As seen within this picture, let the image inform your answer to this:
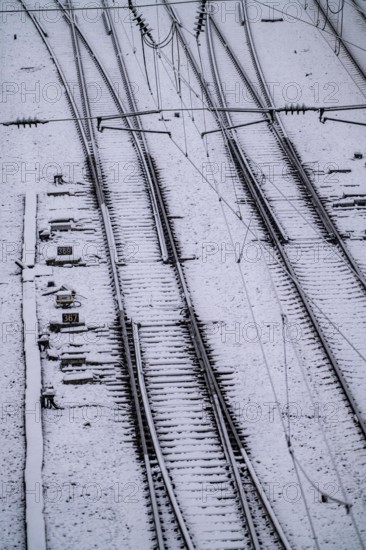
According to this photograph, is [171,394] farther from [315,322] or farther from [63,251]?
[63,251]

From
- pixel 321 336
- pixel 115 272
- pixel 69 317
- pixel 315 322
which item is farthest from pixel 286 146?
pixel 69 317

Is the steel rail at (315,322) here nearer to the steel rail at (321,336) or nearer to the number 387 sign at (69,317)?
the steel rail at (321,336)

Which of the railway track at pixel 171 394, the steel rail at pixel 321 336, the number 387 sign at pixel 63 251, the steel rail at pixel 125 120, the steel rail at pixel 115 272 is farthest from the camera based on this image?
the steel rail at pixel 125 120

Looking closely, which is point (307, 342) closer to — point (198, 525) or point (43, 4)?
point (198, 525)

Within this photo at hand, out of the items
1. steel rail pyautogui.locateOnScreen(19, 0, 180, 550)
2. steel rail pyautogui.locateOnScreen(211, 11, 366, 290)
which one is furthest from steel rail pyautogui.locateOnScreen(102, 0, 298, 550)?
steel rail pyautogui.locateOnScreen(211, 11, 366, 290)

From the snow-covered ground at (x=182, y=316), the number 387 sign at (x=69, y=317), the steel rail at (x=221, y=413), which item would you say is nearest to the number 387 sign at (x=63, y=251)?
the snow-covered ground at (x=182, y=316)

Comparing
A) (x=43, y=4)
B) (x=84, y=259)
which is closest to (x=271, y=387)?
(x=84, y=259)
